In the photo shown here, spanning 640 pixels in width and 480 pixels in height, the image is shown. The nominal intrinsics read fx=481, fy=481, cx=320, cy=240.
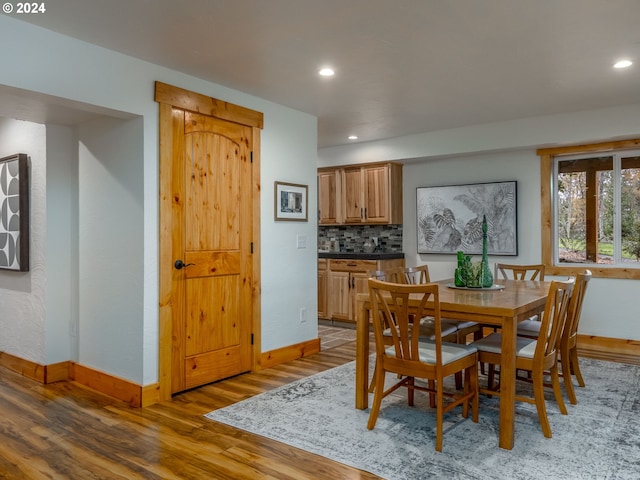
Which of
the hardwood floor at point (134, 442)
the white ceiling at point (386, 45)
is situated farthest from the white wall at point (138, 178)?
the hardwood floor at point (134, 442)

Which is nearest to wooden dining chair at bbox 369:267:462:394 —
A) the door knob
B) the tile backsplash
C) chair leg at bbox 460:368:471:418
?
chair leg at bbox 460:368:471:418

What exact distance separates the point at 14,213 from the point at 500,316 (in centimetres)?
397

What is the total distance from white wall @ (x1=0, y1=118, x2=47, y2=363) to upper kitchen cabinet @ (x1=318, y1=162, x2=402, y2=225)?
3.63 m

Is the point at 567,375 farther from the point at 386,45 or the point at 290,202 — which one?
the point at 290,202

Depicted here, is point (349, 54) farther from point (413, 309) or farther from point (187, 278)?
point (187, 278)

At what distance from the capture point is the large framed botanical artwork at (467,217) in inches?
217

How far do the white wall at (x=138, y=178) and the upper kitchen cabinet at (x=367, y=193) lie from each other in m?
1.67

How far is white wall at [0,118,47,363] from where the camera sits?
12.8 ft

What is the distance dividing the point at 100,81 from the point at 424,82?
2.35 metres

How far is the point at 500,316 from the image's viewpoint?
104 inches

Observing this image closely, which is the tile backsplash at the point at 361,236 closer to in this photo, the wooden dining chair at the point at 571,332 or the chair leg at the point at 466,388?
the wooden dining chair at the point at 571,332

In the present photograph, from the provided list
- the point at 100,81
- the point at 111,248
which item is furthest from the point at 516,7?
the point at 111,248

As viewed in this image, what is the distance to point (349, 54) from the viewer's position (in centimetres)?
321

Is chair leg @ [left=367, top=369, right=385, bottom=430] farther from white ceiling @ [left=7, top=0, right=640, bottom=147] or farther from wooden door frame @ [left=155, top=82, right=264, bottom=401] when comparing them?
white ceiling @ [left=7, top=0, right=640, bottom=147]
